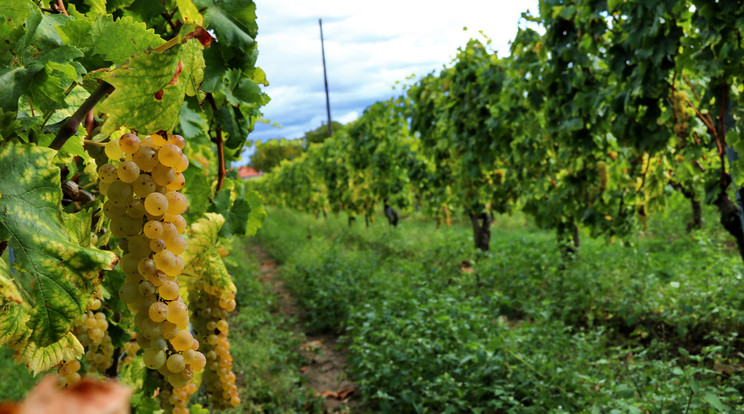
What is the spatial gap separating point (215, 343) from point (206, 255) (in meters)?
0.56

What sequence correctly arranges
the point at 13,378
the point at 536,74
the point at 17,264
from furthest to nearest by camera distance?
the point at 536,74 → the point at 13,378 → the point at 17,264

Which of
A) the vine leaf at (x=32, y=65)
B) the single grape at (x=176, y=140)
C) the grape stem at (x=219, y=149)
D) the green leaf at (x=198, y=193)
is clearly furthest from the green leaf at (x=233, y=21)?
the single grape at (x=176, y=140)

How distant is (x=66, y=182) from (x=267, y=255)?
1176cm

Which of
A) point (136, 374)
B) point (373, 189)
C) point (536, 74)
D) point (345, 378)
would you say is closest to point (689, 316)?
point (536, 74)

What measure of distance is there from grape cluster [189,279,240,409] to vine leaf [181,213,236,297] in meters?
0.31

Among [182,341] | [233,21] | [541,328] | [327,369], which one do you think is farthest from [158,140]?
[327,369]

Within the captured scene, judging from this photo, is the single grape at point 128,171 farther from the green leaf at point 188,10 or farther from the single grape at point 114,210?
the green leaf at point 188,10

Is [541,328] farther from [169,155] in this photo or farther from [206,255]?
[169,155]

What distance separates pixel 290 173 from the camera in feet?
63.6

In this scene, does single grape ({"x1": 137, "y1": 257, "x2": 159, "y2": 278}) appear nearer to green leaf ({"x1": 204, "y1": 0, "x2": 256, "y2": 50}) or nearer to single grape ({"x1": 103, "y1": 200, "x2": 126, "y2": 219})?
single grape ({"x1": 103, "y1": 200, "x2": 126, "y2": 219})

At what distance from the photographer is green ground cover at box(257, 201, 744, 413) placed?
3109mm

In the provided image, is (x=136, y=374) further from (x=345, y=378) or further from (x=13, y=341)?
(x=345, y=378)

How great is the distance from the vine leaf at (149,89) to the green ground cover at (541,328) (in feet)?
8.31

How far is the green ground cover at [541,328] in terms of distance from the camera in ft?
10.2
